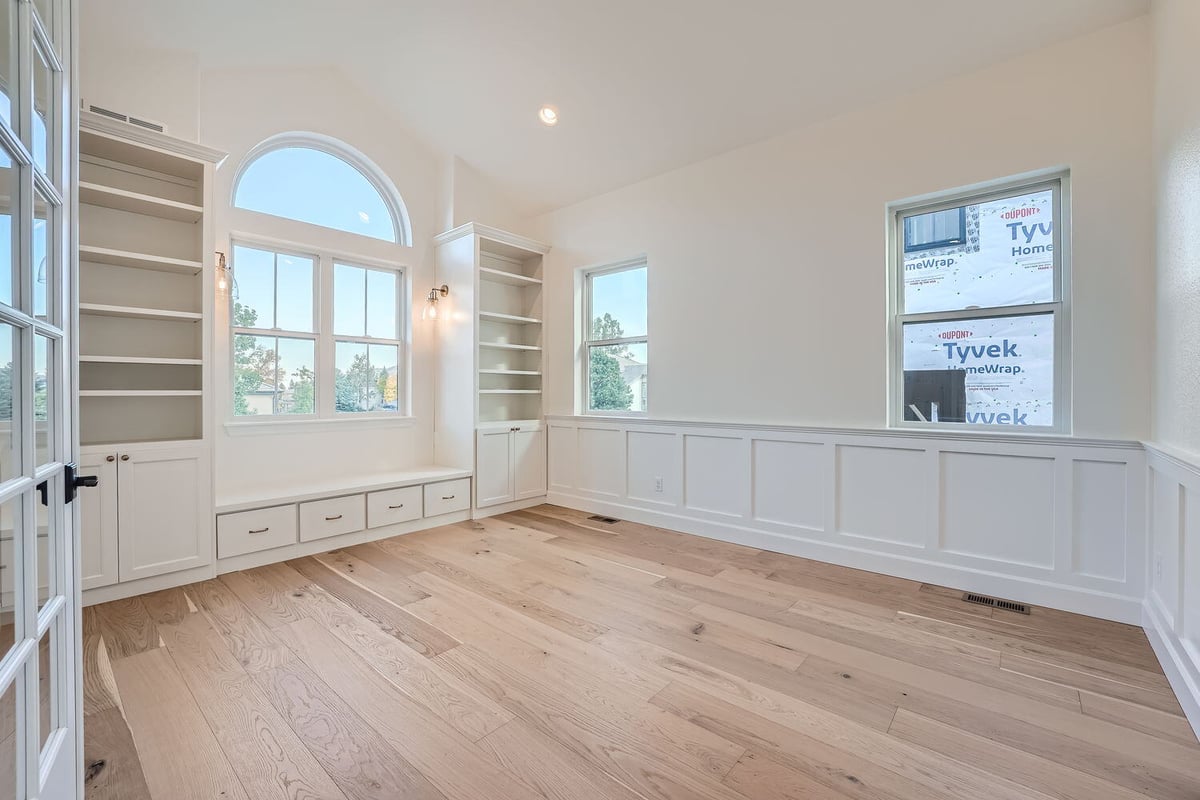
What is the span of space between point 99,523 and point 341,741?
2109mm

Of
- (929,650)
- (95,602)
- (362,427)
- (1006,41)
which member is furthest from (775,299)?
(95,602)

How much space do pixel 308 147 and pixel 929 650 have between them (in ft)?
16.9

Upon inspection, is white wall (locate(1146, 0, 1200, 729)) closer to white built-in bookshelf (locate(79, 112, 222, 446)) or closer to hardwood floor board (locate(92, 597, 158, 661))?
hardwood floor board (locate(92, 597, 158, 661))

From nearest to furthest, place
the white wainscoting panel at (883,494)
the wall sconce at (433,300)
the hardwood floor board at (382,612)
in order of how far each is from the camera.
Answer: the hardwood floor board at (382,612)
the white wainscoting panel at (883,494)
the wall sconce at (433,300)

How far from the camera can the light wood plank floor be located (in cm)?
151

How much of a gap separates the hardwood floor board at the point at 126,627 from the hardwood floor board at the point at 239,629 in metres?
0.22

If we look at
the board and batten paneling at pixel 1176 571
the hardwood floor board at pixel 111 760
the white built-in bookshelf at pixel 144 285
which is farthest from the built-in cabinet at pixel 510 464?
the board and batten paneling at pixel 1176 571

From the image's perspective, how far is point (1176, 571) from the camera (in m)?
2.03

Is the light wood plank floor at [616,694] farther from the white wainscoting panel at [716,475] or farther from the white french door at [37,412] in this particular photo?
the white wainscoting panel at [716,475]

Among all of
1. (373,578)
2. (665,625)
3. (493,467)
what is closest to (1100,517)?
(665,625)

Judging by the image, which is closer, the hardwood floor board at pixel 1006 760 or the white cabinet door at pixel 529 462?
the hardwood floor board at pixel 1006 760

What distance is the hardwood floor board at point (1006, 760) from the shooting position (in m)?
1.46

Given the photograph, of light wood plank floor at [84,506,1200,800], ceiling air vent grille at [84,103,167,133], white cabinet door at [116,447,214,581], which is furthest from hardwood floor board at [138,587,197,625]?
ceiling air vent grille at [84,103,167,133]

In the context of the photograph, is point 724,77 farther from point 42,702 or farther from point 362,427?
point 42,702
